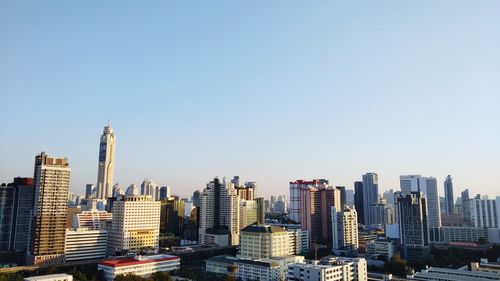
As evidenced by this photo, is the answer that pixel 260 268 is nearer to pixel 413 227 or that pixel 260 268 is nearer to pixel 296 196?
pixel 413 227

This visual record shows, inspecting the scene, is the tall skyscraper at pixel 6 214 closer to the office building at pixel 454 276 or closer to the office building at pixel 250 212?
the office building at pixel 250 212

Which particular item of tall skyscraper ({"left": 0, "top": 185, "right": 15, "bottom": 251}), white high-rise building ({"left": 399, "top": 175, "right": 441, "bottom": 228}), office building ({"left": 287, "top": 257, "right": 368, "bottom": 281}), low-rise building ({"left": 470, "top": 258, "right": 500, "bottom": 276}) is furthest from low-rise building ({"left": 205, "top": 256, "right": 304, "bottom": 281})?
white high-rise building ({"left": 399, "top": 175, "right": 441, "bottom": 228})

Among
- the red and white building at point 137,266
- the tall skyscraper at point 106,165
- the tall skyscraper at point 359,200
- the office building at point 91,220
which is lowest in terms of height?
the red and white building at point 137,266

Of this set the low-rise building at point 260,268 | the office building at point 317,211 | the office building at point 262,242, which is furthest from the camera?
the office building at point 317,211

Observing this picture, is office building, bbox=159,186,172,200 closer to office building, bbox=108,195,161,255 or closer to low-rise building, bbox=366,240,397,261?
office building, bbox=108,195,161,255

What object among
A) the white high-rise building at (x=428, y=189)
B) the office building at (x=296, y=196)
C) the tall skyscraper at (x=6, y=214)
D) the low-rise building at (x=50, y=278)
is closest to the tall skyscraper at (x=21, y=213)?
the tall skyscraper at (x=6, y=214)

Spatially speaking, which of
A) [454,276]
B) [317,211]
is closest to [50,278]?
[454,276]
